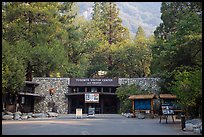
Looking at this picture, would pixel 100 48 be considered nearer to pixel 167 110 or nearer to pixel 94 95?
pixel 94 95

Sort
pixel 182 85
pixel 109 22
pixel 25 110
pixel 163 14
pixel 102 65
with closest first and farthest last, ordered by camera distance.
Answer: pixel 182 85 < pixel 25 110 < pixel 163 14 < pixel 102 65 < pixel 109 22

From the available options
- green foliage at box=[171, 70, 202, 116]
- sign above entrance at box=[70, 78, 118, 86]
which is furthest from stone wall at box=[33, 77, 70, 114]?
green foliage at box=[171, 70, 202, 116]

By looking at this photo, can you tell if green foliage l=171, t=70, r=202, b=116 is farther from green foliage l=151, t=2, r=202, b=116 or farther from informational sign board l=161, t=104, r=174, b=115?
informational sign board l=161, t=104, r=174, b=115

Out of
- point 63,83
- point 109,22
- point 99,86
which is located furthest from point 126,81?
point 109,22

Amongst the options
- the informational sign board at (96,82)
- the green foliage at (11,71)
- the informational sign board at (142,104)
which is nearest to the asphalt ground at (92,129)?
the informational sign board at (142,104)

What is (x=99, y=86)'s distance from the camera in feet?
103

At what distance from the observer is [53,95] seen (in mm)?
31828

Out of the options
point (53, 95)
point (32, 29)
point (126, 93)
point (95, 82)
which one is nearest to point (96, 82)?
point (95, 82)

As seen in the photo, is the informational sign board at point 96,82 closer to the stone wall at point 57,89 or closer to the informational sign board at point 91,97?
the stone wall at point 57,89

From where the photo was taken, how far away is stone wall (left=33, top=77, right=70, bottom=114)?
3162 centimetres

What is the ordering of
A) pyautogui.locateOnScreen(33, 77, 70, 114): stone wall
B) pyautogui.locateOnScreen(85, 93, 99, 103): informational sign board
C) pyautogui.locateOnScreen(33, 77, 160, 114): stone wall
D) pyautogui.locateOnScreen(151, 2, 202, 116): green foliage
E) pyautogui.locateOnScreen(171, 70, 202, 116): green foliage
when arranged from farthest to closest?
pyautogui.locateOnScreen(33, 77, 70, 114): stone wall → pyautogui.locateOnScreen(33, 77, 160, 114): stone wall → pyautogui.locateOnScreen(85, 93, 99, 103): informational sign board → pyautogui.locateOnScreen(151, 2, 202, 116): green foliage → pyautogui.locateOnScreen(171, 70, 202, 116): green foliage

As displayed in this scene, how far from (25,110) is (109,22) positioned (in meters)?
21.6

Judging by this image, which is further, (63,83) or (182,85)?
(63,83)

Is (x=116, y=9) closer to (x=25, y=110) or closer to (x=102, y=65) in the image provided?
(x=102, y=65)
